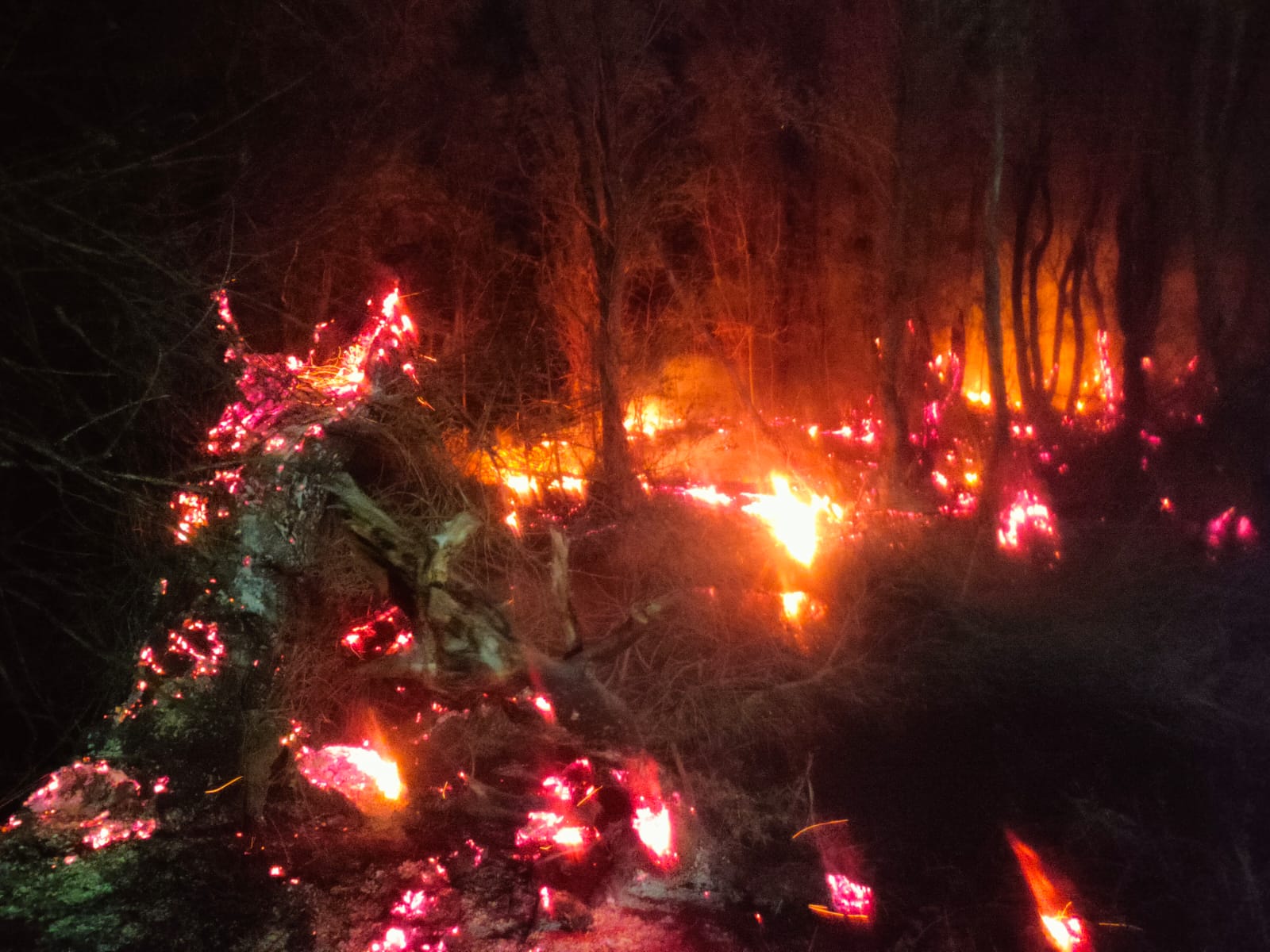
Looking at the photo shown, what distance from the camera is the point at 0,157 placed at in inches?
181

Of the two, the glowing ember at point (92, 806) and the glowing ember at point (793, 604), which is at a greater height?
the glowing ember at point (793, 604)

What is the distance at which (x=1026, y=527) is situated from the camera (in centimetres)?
1009

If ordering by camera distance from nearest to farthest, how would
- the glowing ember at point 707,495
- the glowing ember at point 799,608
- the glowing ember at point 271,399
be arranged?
1. the glowing ember at point 271,399
2. the glowing ember at point 799,608
3. the glowing ember at point 707,495

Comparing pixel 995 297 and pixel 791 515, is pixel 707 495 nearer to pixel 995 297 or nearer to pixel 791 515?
pixel 791 515

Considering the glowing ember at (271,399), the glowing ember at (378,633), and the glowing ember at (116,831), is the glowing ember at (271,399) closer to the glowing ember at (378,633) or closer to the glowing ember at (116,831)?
the glowing ember at (378,633)

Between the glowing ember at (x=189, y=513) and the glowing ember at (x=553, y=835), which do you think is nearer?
the glowing ember at (x=553, y=835)

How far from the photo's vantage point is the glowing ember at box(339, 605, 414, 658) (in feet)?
22.9

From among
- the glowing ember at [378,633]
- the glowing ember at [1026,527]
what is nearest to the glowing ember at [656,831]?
the glowing ember at [378,633]

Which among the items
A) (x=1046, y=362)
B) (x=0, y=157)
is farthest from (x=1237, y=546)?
(x=0, y=157)

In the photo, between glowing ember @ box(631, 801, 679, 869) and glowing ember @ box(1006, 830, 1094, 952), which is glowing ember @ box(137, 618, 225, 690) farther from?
glowing ember @ box(1006, 830, 1094, 952)

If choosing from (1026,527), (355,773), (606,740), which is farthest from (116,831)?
(1026,527)

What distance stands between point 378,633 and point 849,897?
13.3 ft

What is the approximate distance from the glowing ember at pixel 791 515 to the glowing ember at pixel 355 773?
15.6 feet

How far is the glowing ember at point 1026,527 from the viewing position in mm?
9688
